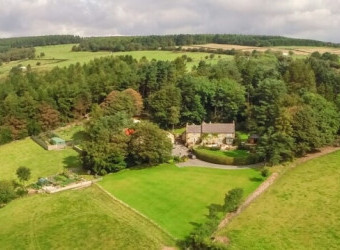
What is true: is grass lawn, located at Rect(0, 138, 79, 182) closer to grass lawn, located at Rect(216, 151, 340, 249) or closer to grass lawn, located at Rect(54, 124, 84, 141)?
grass lawn, located at Rect(54, 124, 84, 141)

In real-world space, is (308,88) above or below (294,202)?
above

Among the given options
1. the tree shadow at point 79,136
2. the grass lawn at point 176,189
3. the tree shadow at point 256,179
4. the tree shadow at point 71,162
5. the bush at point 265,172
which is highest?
the bush at point 265,172

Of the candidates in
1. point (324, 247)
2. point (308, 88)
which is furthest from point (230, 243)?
point (308, 88)

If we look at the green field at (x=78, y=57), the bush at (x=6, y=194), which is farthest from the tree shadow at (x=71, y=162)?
the green field at (x=78, y=57)

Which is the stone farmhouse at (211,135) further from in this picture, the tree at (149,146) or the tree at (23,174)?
the tree at (23,174)

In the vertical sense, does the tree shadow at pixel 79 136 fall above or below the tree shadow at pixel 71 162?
above

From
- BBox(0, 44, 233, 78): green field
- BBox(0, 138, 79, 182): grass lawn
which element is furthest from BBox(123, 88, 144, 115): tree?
BBox(0, 44, 233, 78): green field

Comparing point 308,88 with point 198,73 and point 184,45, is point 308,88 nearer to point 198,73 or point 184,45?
point 198,73
